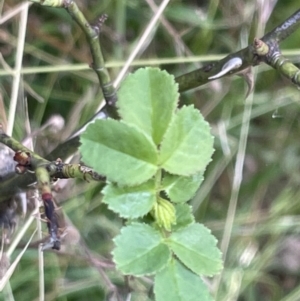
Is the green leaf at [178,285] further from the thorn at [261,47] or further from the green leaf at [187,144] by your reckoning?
the thorn at [261,47]

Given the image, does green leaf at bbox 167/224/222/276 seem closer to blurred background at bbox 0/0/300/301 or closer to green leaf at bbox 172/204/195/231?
green leaf at bbox 172/204/195/231

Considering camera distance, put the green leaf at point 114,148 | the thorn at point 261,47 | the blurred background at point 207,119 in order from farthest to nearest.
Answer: the blurred background at point 207,119, the thorn at point 261,47, the green leaf at point 114,148

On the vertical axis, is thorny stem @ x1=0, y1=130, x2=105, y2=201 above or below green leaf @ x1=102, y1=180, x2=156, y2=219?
above

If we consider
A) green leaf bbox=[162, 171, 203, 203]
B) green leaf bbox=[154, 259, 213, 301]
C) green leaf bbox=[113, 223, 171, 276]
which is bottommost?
green leaf bbox=[154, 259, 213, 301]

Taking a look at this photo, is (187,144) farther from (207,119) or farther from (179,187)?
(207,119)

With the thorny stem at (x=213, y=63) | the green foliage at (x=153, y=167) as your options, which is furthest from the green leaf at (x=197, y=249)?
the thorny stem at (x=213, y=63)

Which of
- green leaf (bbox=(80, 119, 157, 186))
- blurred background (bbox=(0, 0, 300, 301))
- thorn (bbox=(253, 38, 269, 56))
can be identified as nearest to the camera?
green leaf (bbox=(80, 119, 157, 186))

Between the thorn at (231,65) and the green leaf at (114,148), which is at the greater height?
the thorn at (231,65)

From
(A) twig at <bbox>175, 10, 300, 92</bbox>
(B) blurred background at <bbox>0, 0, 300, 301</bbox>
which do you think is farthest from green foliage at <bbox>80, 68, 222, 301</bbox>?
(B) blurred background at <bbox>0, 0, 300, 301</bbox>
